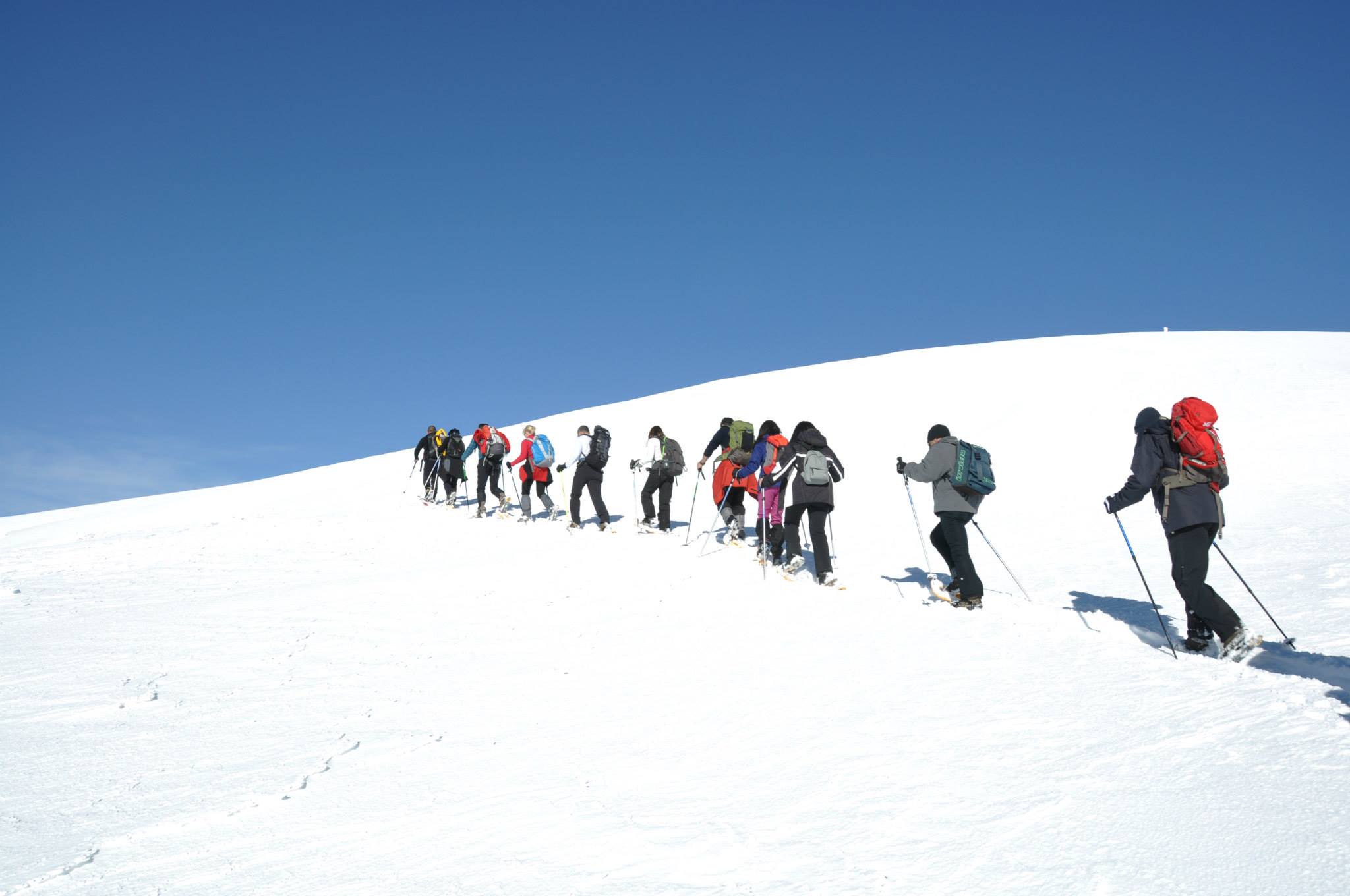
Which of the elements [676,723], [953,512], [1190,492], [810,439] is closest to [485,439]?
[810,439]

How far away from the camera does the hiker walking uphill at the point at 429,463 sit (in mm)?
19469

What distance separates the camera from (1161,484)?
6520 millimetres

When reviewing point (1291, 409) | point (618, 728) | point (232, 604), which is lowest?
point (618, 728)

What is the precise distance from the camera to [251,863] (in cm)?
381

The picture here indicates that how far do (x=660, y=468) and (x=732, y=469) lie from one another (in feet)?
6.01

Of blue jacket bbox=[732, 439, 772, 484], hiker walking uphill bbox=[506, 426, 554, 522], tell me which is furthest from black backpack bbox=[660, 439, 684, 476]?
blue jacket bbox=[732, 439, 772, 484]

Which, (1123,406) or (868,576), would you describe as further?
(1123,406)

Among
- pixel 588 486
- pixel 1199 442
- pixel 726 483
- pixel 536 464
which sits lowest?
pixel 1199 442

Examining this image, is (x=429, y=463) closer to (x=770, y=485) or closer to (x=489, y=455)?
(x=489, y=455)

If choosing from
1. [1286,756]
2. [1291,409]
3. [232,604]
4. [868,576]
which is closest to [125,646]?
[232,604]

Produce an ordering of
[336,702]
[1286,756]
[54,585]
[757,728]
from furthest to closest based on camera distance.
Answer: [54,585] < [336,702] < [757,728] < [1286,756]

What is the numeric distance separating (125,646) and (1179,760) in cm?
818

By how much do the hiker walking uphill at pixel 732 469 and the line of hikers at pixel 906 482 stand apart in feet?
0.07

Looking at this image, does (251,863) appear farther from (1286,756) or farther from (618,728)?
(1286,756)
